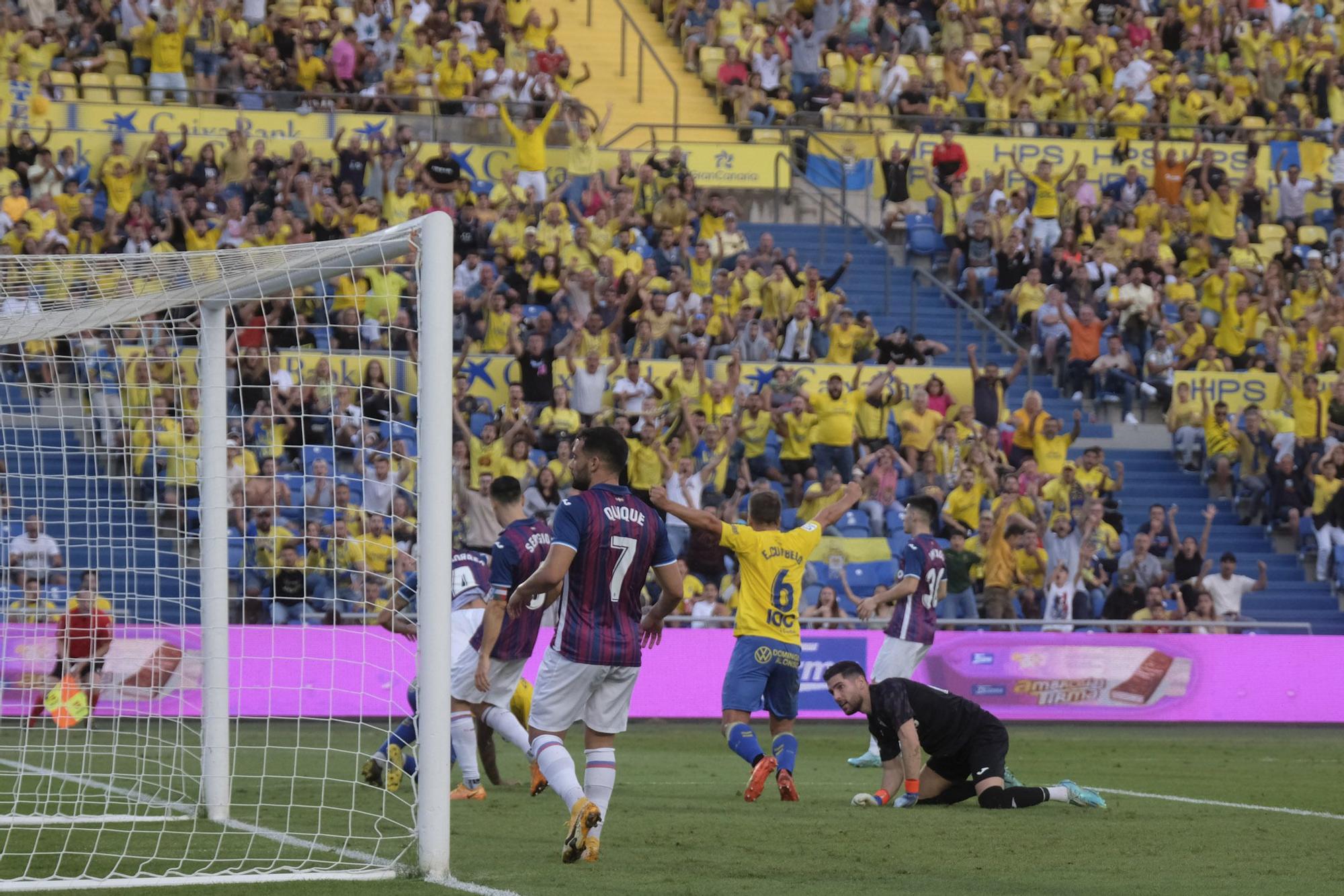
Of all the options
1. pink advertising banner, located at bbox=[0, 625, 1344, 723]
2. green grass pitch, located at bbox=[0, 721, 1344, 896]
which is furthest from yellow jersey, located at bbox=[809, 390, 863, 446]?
green grass pitch, located at bbox=[0, 721, 1344, 896]

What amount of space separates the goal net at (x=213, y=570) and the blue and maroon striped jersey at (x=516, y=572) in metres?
0.73

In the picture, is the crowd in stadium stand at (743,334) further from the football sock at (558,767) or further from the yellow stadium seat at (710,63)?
the football sock at (558,767)

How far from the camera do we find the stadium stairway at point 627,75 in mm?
29875

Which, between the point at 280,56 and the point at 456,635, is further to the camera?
the point at 280,56

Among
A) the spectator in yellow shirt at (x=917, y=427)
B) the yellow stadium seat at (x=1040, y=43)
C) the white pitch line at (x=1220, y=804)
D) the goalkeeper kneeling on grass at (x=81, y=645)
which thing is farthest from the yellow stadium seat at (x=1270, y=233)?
the goalkeeper kneeling on grass at (x=81, y=645)

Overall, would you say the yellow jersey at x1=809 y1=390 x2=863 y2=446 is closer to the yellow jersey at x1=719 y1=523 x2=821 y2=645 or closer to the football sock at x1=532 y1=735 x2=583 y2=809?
the yellow jersey at x1=719 y1=523 x2=821 y2=645

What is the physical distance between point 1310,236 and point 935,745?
20.0m

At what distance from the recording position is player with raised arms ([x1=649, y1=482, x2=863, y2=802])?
12.5 metres

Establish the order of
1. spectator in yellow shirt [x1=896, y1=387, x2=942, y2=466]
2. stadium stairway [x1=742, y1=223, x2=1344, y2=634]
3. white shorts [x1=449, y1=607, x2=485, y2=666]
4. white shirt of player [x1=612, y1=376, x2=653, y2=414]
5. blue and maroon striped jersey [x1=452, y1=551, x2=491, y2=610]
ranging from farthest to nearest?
stadium stairway [x1=742, y1=223, x2=1344, y2=634]
spectator in yellow shirt [x1=896, y1=387, x2=942, y2=466]
white shirt of player [x1=612, y1=376, x2=653, y2=414]
blue and maroon striped jersey [x1=452, y1=551, x2=491, y2=610]
white shorts [x1=449, y1=607, x2=485, y2=666]

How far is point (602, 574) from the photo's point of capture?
9.23 m

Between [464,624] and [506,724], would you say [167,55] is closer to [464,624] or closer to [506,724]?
[464,624]

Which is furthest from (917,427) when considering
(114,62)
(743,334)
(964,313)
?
(114,62)

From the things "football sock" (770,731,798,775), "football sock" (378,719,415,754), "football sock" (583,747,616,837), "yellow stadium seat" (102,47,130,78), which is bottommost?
"football sock" (770,731,798,775)

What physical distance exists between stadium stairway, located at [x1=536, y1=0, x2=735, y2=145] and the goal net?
7397 millimetres
